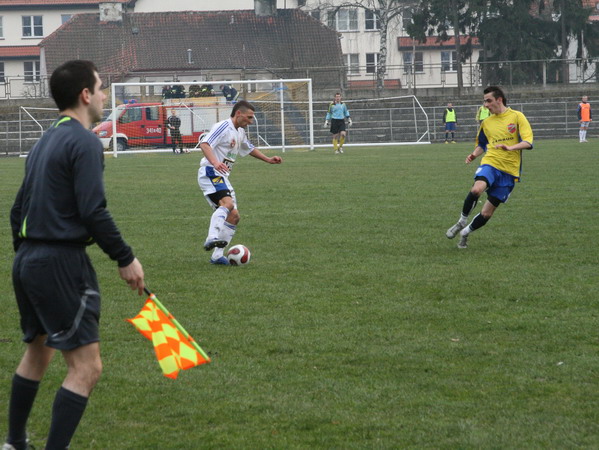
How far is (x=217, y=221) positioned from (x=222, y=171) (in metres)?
0.56

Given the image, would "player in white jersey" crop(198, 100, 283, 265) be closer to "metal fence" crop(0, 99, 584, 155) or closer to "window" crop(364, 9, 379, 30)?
"metal fence" crop(0, 99, 584, 155)

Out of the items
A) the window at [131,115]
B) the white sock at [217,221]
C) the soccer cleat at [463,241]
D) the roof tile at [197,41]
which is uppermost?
the roof tile at [197,41]

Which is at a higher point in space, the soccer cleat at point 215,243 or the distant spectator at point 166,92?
the distant spectator at point 166,92

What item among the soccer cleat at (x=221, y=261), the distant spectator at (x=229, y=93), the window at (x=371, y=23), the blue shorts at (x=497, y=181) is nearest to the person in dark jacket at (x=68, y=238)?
the soccer cleat at (x=221, y=261)

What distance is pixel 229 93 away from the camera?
39438mm

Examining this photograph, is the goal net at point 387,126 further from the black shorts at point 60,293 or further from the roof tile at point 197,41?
the black shorts at point 60,293

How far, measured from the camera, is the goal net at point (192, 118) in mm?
37969

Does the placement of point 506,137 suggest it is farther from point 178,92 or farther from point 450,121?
point 450,121

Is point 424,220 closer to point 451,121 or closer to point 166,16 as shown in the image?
point 451,121

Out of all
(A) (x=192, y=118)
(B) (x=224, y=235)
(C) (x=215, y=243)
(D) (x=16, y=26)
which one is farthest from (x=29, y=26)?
(C) (x=215, y=243)

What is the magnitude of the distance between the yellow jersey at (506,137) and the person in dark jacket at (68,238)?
8.14 metres

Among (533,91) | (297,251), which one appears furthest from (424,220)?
(533,91)

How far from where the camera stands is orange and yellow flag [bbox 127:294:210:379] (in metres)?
4.26

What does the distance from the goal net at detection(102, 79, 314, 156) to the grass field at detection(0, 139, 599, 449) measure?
76.5 feet
